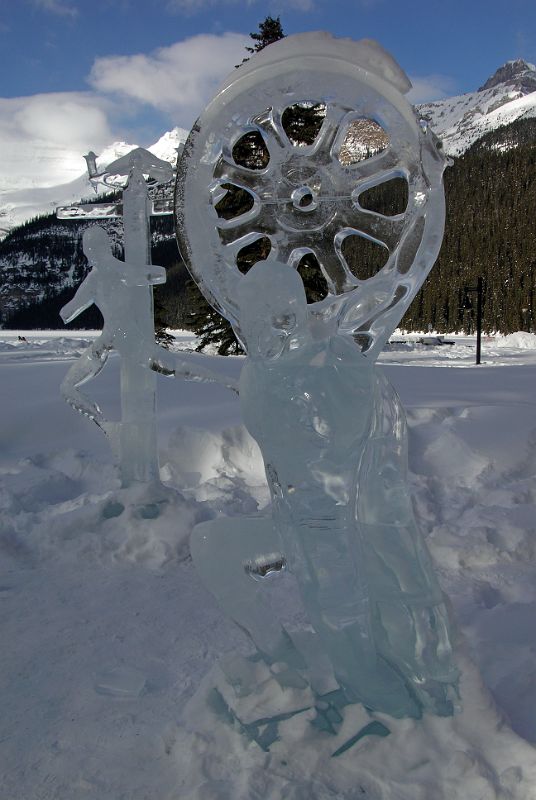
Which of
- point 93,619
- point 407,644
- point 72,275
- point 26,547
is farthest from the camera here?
point 72,275

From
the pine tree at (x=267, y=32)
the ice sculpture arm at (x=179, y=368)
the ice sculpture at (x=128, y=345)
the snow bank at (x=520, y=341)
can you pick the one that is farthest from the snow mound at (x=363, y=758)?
the snow bank at (x=520, y=341)

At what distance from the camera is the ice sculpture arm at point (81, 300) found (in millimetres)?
4191

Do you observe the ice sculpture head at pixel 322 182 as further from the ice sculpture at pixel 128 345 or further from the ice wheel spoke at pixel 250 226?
the ice sculpture at pixel 128 345

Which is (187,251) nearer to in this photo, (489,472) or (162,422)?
(489,472)

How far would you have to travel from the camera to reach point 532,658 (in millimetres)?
2361

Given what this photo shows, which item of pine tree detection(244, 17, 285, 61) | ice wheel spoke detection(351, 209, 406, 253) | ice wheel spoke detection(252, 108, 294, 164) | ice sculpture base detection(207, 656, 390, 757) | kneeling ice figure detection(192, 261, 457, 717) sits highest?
pine tree detection(244, 17, 285, 61)

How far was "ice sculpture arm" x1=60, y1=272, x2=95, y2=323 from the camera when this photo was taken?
4191 mm

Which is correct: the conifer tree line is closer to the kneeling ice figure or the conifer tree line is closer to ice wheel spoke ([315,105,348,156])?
ice wheel spoke ([315,105,348,156])

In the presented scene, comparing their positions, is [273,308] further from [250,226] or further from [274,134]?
[274,134]

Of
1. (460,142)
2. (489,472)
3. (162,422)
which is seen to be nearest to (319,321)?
(489,472)

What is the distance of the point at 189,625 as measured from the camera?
300 centimetres

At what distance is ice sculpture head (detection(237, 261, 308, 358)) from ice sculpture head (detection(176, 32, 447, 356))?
0.19 metres

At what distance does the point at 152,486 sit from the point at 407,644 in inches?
99.1

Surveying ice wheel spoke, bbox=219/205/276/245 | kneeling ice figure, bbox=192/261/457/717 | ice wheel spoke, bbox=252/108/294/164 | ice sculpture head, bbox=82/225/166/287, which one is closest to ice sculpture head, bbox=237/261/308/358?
kneeling ice figure, bbox=192/261/457/717
